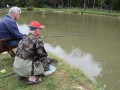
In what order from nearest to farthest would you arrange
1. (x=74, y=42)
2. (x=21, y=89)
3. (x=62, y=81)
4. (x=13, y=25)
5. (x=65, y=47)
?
1. (x=21, y=89)
2. (x=62, y=81)
3. (x=13, y=25)
4. (x=65, y=47)
5. (x=74, y=42)

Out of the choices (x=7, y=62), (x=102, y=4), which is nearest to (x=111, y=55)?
(x=7, y=62)

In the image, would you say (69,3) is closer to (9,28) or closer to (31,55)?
(9,28)

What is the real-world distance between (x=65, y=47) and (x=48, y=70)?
739cm

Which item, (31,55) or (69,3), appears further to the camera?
(69,3)

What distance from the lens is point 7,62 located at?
636cm

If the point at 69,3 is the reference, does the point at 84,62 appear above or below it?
above

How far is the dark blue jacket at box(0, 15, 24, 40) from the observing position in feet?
18.9

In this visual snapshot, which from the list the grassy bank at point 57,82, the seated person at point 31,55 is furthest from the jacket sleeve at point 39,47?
the grassy bank at point 57,82

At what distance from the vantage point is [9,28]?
19.0 feet

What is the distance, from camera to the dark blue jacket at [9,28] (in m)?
5.75

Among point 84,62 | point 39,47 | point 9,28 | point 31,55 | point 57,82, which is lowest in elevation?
point 84,62

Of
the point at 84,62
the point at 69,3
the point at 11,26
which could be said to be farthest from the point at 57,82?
the point at 69,3

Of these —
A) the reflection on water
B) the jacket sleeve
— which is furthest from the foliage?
the jacket sleeve

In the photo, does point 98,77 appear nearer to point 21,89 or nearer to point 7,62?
point 7,62
